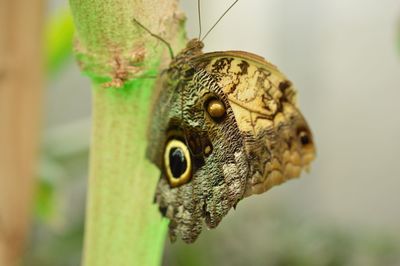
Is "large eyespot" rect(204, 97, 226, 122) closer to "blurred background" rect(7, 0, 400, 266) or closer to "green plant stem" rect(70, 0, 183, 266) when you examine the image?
"green plant stem" rect(70, 0, 183, 266)

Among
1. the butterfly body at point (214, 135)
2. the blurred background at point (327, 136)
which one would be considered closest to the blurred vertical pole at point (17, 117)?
the butterfly body at point (214, 135)

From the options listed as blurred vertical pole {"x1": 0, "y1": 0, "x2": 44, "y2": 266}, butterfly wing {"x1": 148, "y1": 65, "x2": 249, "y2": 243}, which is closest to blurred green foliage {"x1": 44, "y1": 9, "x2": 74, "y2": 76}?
blurred vertical pole {"x1": 0, "y1": 0, "x2": 44, "y2": 266}

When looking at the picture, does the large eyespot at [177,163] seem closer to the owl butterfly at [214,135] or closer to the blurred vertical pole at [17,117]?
the owl butterfly at [214,135]

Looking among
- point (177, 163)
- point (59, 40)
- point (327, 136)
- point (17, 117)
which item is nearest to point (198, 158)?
point (177, 163)

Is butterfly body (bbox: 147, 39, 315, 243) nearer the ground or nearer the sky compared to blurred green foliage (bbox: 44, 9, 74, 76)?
nearer the ground

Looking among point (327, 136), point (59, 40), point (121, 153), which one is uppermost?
point (327, 136)

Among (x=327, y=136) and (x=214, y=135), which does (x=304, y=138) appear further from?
(x=327, y=136)
